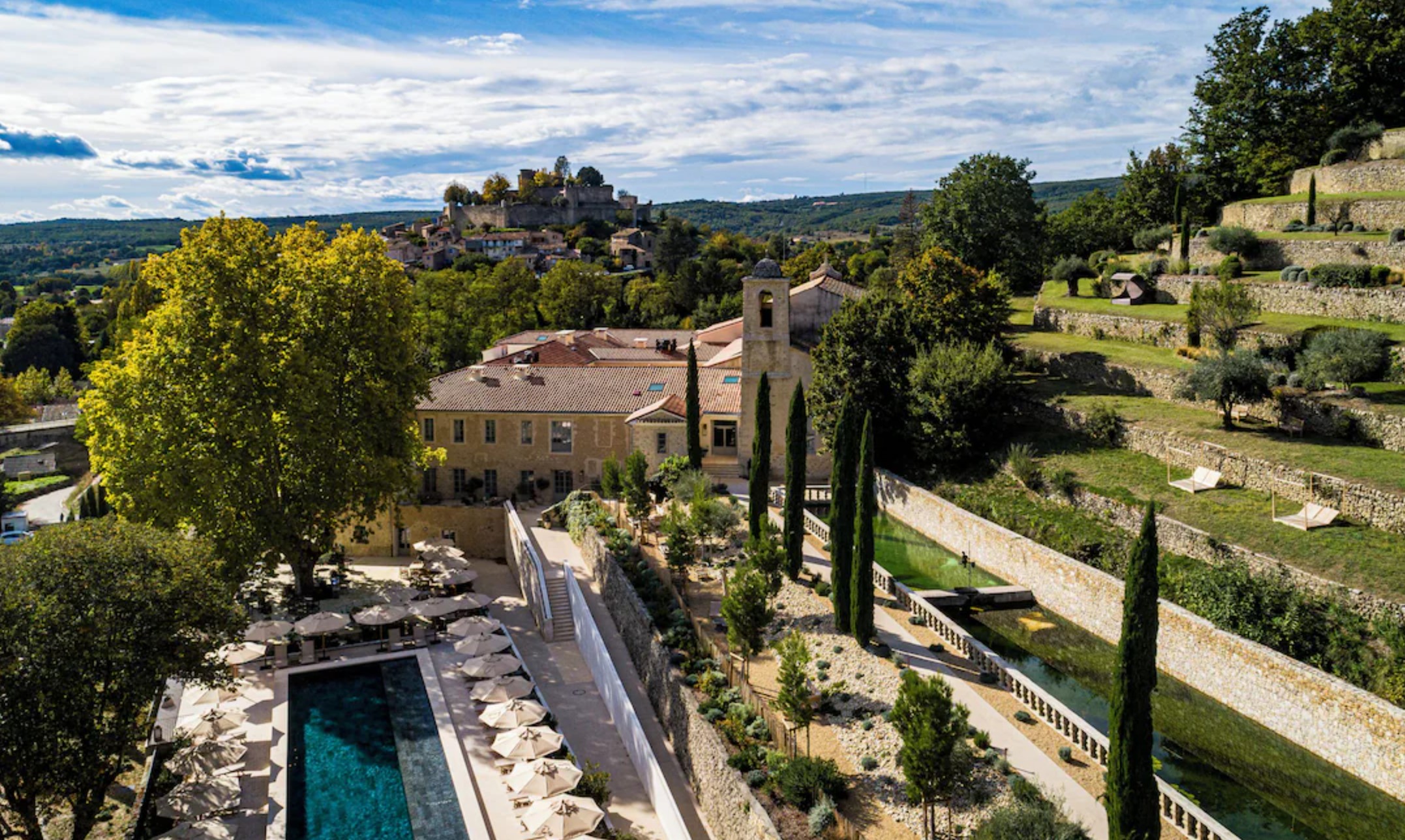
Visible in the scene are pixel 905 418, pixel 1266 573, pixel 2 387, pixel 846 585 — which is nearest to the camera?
pixel 1266 573

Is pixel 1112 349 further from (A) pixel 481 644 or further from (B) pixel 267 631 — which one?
(B) pixel 267 631

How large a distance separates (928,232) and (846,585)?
37717 mm

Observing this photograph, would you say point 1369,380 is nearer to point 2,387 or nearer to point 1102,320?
point 1102,320

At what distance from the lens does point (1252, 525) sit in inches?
987

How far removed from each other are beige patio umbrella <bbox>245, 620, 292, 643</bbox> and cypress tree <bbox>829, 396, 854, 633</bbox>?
639 inches

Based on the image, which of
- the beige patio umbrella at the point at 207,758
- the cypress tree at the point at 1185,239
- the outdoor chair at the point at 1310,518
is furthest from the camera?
the cypress tree at the point at 1185,239

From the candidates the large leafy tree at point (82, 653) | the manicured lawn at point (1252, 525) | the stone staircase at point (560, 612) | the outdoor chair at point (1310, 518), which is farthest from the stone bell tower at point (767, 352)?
the large leafy tree at point (82, 653)

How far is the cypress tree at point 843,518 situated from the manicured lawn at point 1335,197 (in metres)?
30.5

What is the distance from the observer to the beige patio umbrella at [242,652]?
2589 centimetres

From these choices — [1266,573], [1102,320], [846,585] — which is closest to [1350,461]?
[1266,573]

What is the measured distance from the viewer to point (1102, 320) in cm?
4388

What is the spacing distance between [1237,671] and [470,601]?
21894 millimetres

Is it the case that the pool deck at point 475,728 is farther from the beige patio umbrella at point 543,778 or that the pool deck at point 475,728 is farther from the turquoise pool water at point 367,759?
the beige patio umbrella at point 543,778

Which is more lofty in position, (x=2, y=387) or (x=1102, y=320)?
(x=1102, y=320)
